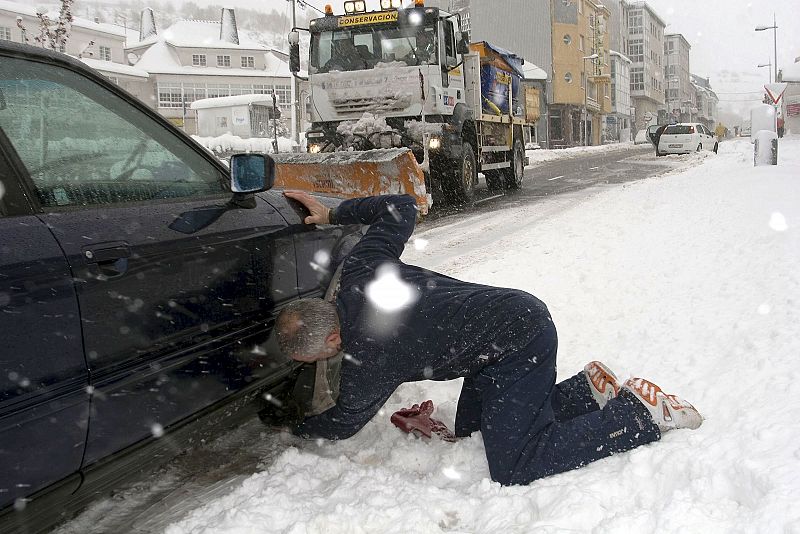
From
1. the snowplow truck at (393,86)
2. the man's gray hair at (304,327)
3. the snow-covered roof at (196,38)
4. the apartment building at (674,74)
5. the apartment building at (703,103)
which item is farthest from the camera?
the apartment building at (703,103)

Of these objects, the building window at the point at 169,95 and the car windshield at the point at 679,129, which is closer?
the car windshield at the point at 679,129

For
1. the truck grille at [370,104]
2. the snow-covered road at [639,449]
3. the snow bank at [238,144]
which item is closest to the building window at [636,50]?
the snow bank at [238,144]

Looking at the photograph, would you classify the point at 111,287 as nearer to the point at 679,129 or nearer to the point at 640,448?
the point at 640,448

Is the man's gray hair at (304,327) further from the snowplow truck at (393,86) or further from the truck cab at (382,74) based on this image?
the truck cab at (382,74)

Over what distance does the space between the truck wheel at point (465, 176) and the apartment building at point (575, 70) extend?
43108 mm

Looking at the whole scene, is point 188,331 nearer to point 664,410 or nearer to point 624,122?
point 664,410

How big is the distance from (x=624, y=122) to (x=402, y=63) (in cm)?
6895

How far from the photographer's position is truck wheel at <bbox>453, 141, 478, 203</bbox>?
483 inches

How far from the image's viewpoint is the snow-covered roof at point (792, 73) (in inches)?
1845

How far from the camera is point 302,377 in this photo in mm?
3164

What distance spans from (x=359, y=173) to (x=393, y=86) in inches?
90.4

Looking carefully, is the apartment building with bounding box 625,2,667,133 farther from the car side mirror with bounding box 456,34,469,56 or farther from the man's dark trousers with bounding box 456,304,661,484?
the man's dark trousers with bounding box 456,304,661,484

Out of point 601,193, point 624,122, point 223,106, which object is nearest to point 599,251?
point 601,193

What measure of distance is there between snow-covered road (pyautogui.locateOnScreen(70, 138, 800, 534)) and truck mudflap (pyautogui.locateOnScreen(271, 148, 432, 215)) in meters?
3.21
